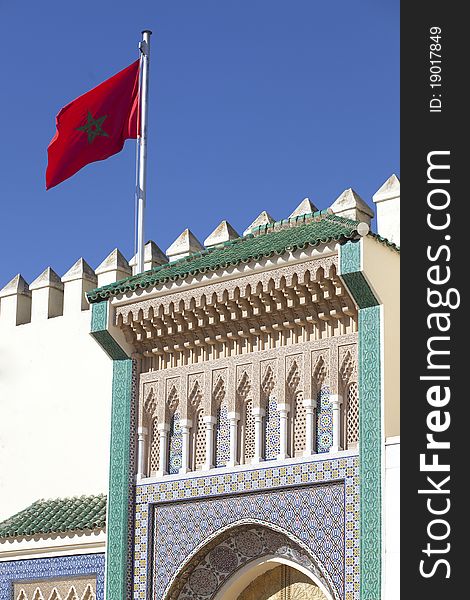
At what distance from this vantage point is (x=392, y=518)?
853cm

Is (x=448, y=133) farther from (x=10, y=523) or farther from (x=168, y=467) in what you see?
(x=10, y=523)

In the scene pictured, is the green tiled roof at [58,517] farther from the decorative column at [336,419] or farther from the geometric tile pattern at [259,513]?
the decorative column at [336,419]

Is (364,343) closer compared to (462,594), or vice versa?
(462,594)

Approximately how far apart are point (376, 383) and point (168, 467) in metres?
1.85

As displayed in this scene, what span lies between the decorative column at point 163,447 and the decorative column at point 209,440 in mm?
381

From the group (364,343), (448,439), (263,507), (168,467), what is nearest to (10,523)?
(168,467)

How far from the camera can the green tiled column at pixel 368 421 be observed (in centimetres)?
858

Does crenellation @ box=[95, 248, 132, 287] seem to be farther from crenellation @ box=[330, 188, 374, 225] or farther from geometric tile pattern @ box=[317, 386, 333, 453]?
geometric tile pattern @ box=[317, 386, 333, 453]

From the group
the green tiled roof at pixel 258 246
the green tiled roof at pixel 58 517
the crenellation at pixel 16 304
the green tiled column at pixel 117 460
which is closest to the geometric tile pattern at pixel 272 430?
the green tiled roof at pixel 258 246

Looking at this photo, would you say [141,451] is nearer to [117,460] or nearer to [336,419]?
[117,460]

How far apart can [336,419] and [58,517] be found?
9.63 feet

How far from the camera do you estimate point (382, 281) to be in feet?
29.7

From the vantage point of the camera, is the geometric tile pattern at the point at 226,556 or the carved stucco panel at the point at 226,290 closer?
the carved stucco panel at the point at 226,290

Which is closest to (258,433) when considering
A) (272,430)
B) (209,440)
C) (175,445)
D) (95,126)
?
(272,430)
